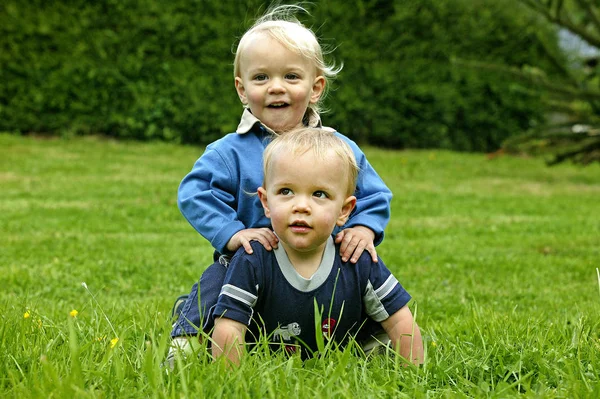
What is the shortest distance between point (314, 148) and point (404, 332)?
0.80 meters

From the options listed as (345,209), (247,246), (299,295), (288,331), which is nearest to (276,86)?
(345,209)

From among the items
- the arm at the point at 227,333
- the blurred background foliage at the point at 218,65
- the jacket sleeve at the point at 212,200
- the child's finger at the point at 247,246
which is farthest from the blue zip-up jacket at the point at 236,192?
the blurred background foliage at the point at 218,65

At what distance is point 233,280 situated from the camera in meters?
2.76

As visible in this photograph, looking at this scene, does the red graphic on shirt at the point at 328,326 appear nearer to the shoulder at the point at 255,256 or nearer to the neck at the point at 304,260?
the neck at the point at 304,260

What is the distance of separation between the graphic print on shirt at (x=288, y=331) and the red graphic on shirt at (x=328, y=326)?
0.30 feet

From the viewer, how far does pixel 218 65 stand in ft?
44.5

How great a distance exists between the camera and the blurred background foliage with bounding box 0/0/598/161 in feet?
42.6

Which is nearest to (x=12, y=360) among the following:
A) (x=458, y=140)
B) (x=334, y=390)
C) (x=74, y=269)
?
(x=334, y=390)

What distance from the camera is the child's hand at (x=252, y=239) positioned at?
2.84 metres

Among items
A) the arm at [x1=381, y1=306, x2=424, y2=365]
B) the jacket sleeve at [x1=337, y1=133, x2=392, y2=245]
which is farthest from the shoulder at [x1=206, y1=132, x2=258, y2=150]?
the arm at [x1=381, y1=306, x2=424, y2=365]

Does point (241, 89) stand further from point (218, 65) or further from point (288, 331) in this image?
point (218, 65)

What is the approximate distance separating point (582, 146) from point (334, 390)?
10439mm

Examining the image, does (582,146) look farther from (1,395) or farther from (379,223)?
(1,395)

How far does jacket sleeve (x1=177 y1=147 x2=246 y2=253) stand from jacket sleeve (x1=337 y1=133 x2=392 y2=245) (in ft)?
1.64
